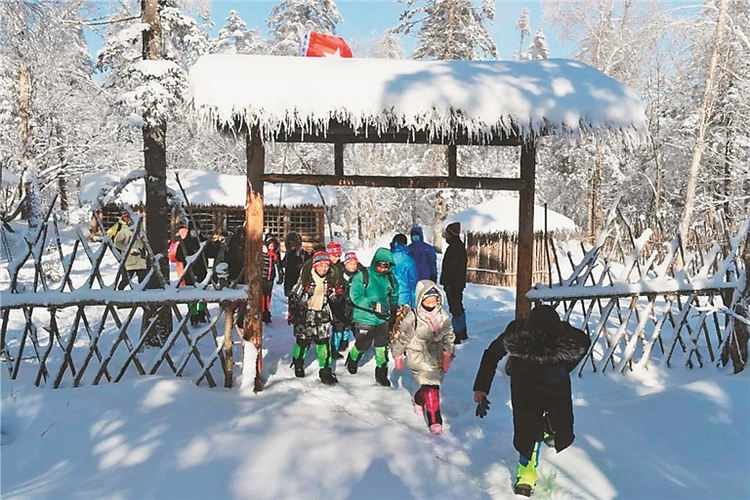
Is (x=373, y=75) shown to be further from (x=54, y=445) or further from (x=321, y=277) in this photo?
(x=54, y=445)

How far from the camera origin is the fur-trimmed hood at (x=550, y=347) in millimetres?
3514

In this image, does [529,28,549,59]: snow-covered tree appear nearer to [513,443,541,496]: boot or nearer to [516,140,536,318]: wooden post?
[516,140,536,318]: wooden post

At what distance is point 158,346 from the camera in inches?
281

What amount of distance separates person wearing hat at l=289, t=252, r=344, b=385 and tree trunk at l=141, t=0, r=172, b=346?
227cm

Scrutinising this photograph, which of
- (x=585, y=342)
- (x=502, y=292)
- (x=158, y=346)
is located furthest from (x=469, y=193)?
(x=585, y=342)

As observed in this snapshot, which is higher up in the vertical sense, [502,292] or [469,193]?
[469,193]

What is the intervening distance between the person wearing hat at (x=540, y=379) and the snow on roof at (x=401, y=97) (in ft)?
8.02

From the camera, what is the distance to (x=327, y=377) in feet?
19.7

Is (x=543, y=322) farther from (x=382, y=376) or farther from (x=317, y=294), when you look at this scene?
(x=317, y=294)

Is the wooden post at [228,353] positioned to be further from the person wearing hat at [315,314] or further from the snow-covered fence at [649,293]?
the snow-covered fence at [649,293]

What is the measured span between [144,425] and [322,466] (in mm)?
1553

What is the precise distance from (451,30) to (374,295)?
758 inches

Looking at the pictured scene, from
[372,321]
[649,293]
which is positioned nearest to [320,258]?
[372,321]

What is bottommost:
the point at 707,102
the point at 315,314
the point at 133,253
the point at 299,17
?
the point at 315,314
